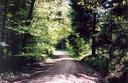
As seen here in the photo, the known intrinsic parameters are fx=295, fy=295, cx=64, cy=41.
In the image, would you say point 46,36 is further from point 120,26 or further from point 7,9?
point 120,26

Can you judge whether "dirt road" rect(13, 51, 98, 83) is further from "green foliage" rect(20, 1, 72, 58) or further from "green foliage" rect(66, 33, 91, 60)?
"green foliage" rect(66, 33, 91, 60)

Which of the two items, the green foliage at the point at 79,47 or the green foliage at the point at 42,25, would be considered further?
the green foliage at the point at 79,47

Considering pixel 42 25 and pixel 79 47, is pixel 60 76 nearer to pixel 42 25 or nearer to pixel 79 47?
pixel 42 25

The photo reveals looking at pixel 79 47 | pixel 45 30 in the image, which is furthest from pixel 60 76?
pixel 79 47

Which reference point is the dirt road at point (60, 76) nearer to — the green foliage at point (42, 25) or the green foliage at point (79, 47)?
the green foliage at point (42, 25)

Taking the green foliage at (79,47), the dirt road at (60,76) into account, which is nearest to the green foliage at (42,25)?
the dirt road at (60,76)

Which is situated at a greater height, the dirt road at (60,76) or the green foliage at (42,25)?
→ the green foliage at (42,25)

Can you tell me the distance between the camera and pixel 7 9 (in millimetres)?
23188

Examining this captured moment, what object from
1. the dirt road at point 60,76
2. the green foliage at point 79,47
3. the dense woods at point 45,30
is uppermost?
the dense woods at point 45,30

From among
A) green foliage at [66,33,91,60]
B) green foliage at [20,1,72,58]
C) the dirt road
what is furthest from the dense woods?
green foliage at [66,33,91,60]

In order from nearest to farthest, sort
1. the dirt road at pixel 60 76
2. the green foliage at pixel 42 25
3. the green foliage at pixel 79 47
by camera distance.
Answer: the dirt road at pixel 60 76 < the green foliage at pixel 42 25 < the green foliage at pixel 79 47

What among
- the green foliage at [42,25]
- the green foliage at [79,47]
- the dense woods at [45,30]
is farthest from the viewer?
the green foliage at [79,47]

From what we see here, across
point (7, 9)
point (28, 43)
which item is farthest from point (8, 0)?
point (28, 43)

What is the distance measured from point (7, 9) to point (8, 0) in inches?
29.0
